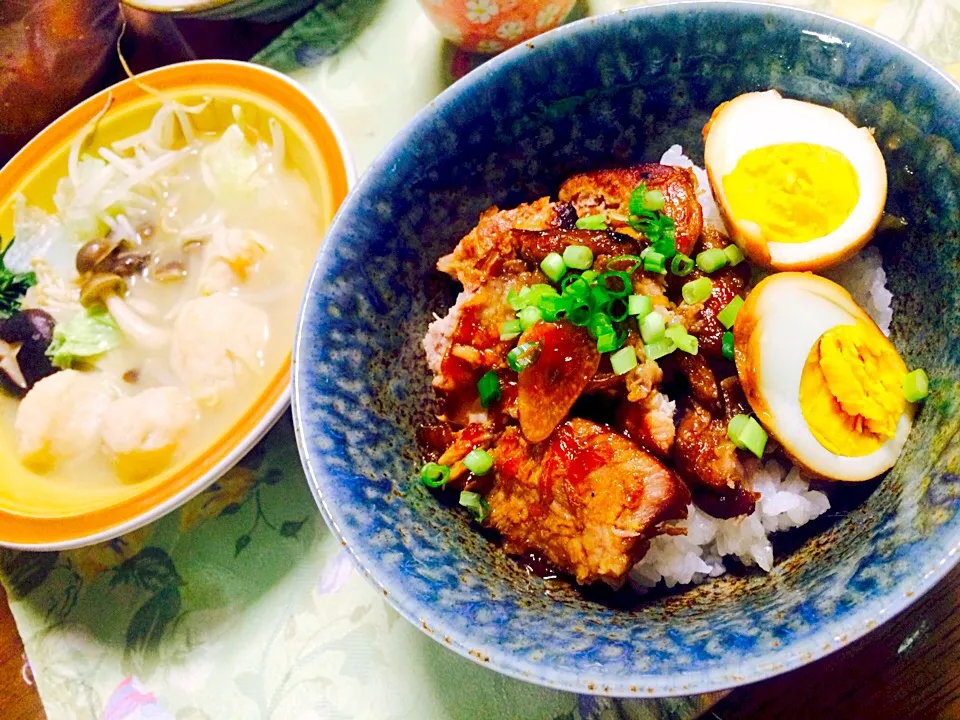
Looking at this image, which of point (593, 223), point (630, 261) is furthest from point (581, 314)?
point (593, 223)

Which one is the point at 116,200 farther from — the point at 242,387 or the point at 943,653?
the point at 943,653

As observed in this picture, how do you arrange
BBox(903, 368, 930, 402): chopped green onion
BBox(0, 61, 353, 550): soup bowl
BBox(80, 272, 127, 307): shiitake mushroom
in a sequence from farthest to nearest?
BBox(80, 272, 127, 307): shiitake mushroom → BBox(0, 61, 353, 550): soup bowl → BBox(903, 368, 930, 402): chopped green onion

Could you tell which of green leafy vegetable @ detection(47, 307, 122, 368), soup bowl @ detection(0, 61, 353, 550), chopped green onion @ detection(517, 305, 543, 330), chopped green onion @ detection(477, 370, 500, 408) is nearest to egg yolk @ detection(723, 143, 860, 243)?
chopped green onion @ detection(517, 305, 543, 330)

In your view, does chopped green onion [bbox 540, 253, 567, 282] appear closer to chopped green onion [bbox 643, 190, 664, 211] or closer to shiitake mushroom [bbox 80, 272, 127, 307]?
chopped green onion [bbox 643, 190, 664, 211]

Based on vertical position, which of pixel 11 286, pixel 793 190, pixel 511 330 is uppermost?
pixel 793 190

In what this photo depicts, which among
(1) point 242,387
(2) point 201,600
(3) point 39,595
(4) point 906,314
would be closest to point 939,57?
(4) point 906,314

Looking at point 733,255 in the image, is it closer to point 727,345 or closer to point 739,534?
point 727,345
